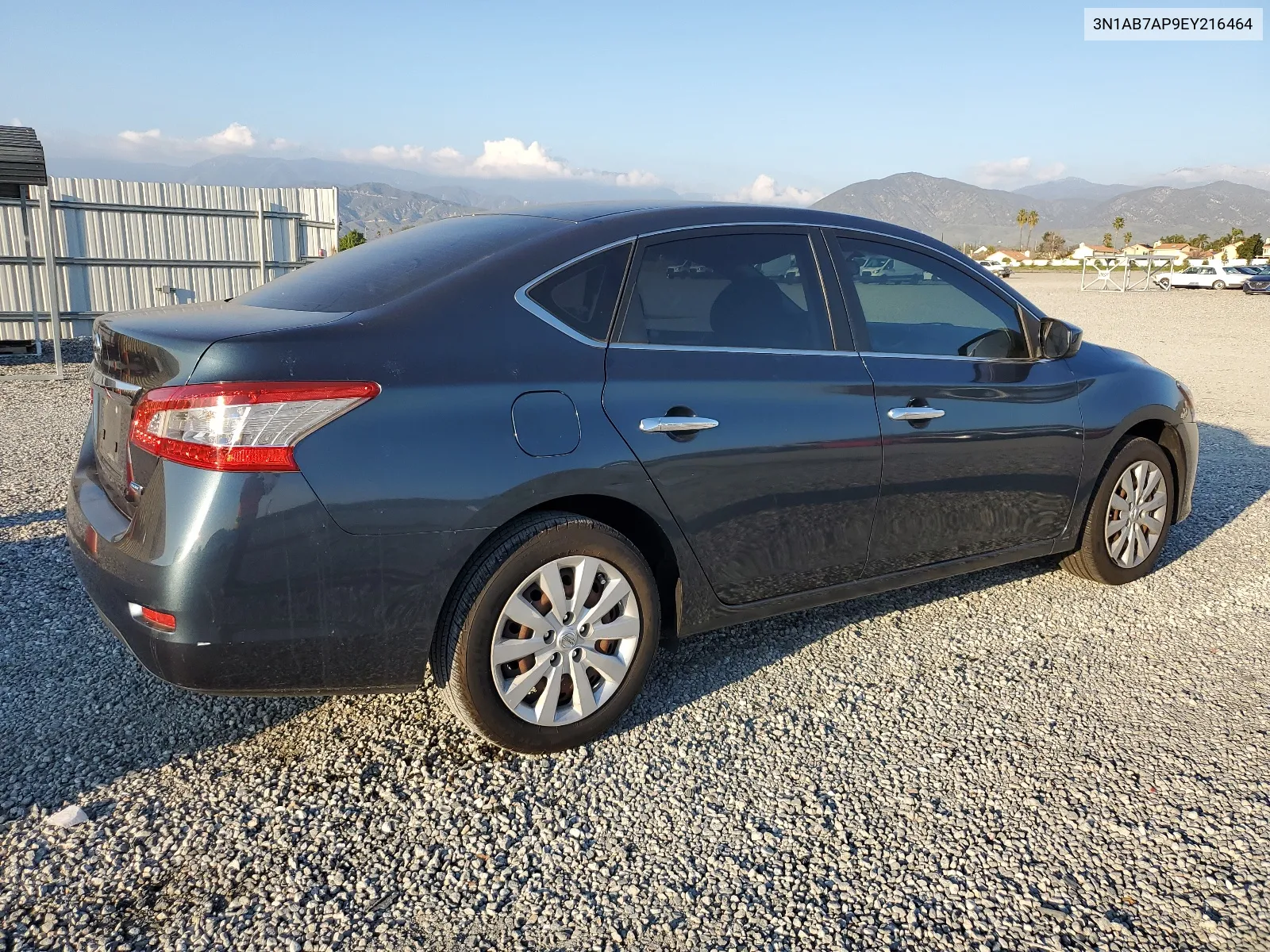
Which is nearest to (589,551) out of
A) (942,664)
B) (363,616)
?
(363,616)

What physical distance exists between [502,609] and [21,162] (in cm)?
1081

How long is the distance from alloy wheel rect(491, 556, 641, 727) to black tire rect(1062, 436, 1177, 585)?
260cm

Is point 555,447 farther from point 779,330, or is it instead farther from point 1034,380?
point 1034,380

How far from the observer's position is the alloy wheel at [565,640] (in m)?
2.97

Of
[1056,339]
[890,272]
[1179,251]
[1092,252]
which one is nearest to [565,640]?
[890,272]

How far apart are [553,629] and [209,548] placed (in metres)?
1.02

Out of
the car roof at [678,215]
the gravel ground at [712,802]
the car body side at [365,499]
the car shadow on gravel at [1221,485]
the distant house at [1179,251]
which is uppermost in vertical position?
the car roof at [678,215]

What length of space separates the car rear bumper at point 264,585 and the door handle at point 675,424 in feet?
2.08

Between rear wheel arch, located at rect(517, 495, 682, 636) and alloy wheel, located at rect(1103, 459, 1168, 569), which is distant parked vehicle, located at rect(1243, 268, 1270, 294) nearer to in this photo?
alloy wheel, located at rect(1103, 459, 1168, 569)

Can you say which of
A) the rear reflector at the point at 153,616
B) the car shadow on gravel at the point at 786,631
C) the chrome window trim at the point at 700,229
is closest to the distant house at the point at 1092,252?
the car shadow on gravel at the point at 786,631

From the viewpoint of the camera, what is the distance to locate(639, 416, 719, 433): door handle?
10.1ft

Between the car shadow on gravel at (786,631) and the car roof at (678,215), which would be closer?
the car roof at (678,215)

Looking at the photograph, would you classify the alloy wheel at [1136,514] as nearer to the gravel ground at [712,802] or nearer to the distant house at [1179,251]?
the gravel ground at [712,802]

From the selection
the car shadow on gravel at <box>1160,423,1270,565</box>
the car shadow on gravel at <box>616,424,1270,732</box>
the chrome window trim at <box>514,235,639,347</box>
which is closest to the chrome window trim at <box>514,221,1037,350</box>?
the chrome window trim at <box>514,235,639,347</box>
